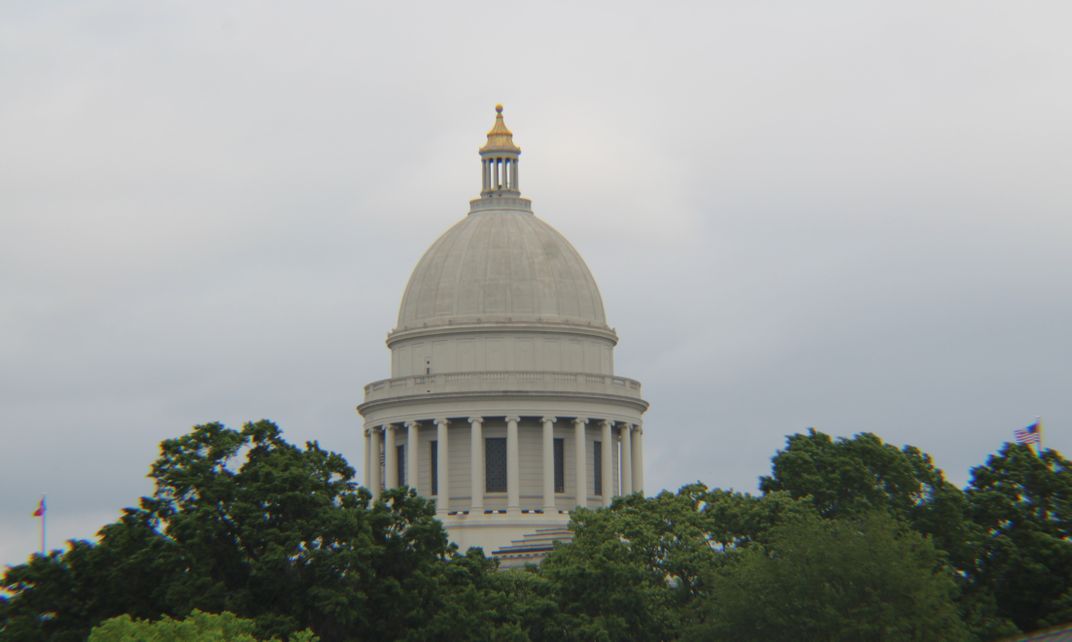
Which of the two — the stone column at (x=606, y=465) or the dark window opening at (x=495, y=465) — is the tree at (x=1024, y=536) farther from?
the dark window opening at (x=495, y=465)

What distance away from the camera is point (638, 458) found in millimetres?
161250

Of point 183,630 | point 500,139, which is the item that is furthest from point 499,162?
point 183,630

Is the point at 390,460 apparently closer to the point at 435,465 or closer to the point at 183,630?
the point at 435,465

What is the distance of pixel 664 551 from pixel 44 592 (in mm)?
33285

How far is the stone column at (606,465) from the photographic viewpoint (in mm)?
158875

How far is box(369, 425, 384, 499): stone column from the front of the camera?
161 meters

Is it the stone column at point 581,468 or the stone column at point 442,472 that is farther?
the stone column at point 581,468

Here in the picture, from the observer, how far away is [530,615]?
11569 cm

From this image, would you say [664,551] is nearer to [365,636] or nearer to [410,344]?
[365,636]

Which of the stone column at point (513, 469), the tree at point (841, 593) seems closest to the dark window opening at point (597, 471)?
the stone column at point (513, 469)

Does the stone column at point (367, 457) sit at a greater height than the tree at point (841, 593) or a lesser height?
greater

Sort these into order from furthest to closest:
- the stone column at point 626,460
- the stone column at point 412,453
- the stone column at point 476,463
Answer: the stone column at point 626,460
the stone column at point 412,453
the stone column at point 476,463

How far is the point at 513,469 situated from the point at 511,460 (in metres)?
0.54

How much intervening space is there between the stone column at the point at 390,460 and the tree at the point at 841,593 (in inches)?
2062
